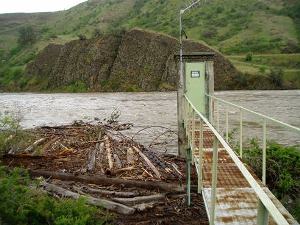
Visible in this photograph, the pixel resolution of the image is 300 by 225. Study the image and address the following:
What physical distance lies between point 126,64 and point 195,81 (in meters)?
63.3

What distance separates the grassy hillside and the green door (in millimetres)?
55004

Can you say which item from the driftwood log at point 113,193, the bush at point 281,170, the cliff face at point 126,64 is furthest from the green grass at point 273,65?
the driftwood log at point 113,193

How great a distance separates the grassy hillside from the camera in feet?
288

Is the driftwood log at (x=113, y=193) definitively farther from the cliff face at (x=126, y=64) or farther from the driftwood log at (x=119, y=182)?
the cliff face at (x=126, y=64)

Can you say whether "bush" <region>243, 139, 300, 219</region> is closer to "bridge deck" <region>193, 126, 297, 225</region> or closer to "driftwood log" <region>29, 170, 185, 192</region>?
"driftwood log" <region>29, 170, 185, 192</region>

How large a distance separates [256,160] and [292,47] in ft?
249

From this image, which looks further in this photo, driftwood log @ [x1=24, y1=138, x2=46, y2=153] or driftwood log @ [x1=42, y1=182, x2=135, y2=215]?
driftwood log @ [x1=24, y1=138, x2=46, y2=153]

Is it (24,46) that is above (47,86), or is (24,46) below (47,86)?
above

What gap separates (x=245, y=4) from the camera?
4286 inches

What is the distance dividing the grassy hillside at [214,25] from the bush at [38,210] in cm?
6181

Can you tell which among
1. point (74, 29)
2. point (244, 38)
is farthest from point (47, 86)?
point (74, 29)

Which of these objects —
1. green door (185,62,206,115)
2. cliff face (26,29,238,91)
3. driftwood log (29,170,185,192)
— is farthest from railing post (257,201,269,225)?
cliff face (26,29,238,91)

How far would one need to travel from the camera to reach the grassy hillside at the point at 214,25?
8788cm

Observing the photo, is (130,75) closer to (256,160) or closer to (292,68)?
(292,68)
